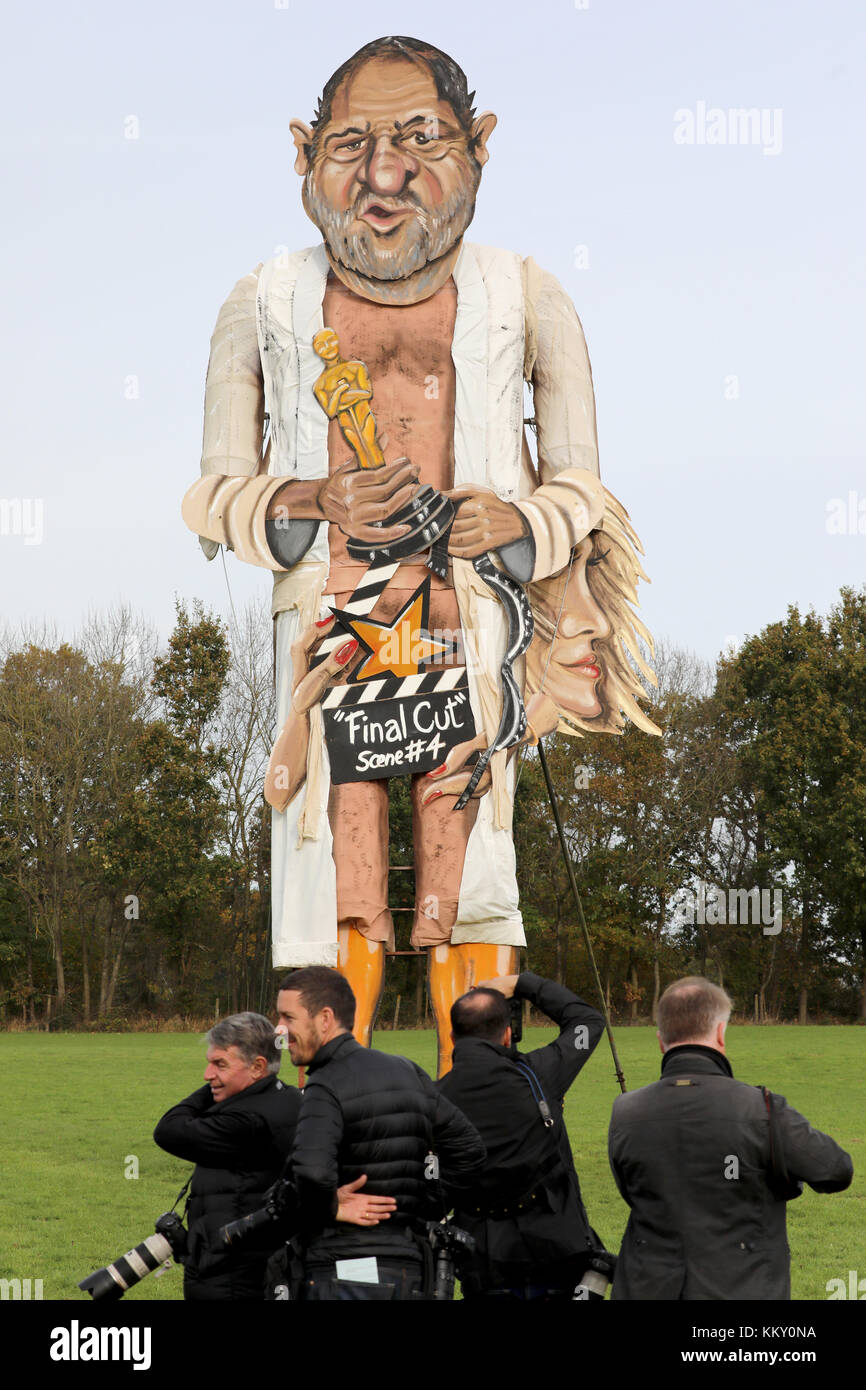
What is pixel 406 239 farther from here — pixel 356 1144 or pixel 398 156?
pixel 356 1144

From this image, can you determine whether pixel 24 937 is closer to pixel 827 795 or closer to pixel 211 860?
pixel 211 860

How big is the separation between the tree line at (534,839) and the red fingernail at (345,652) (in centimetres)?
2866

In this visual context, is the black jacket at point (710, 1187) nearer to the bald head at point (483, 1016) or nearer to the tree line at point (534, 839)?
the bald head at point (483, 1016)

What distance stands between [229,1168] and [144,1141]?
11215mm

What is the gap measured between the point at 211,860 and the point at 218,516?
1180 inches

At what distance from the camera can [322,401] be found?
423 inches

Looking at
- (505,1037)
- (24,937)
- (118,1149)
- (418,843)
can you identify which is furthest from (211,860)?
(505,1037)

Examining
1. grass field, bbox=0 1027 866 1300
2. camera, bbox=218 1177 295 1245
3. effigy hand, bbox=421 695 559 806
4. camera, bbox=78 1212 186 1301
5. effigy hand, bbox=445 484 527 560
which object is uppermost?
effigy hand, bbox=445 484 527 560

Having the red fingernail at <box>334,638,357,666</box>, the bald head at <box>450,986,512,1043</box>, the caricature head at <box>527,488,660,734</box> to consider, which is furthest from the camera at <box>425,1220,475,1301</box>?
the caricature head at <box>527,488,660,734</box>

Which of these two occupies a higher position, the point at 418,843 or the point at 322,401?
the point at 322,401

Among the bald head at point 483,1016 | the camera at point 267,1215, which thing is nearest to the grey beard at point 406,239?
the bald head at point 483,1016

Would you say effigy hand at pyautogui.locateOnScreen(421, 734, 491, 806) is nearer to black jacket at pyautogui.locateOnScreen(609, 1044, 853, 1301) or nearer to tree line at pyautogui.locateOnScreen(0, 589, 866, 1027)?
black jacket at pyautogui.locateOnScreen(609, 1044, 853, 1301)

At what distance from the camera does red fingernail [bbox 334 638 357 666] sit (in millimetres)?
10461
